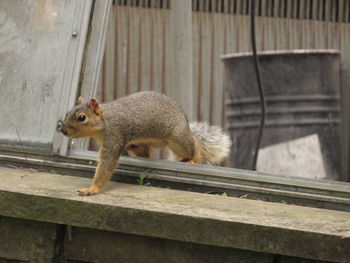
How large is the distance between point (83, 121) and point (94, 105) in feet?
0.27

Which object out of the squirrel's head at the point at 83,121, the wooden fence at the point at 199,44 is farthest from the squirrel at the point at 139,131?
the wooden fence at the point at 199,44

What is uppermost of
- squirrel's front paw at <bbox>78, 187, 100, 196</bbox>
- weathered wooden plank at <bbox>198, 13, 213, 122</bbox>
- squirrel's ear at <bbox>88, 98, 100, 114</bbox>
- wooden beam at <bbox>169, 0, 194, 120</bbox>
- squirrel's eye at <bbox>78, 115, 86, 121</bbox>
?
weathered wooden plank at <bbox>198, 13, 213, 122</bbox>

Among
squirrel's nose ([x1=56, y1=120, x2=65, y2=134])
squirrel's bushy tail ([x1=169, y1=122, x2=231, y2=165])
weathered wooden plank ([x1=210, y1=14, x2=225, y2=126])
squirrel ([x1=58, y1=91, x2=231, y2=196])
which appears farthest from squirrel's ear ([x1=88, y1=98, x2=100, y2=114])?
weathered wooden plank ([x1=210, y1=14, x2=225, y2=126])

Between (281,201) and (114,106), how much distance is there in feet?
2.90

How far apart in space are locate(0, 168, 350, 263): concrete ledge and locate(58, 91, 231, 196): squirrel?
0.49ft

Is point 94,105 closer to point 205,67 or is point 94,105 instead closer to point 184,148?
point 184,148

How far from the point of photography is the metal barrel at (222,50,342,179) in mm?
6609

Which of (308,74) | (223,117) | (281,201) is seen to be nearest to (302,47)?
(308,74)

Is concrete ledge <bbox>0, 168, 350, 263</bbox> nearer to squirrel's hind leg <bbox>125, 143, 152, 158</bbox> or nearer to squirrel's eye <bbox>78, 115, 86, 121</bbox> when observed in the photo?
squirrel's eye <bbox>78, 115, 86, 121</bbox>

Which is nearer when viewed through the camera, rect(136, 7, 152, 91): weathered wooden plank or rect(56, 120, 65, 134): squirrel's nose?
rect(56, 120, 65, 134): squirrel's nose

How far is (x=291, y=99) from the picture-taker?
668 centimetres

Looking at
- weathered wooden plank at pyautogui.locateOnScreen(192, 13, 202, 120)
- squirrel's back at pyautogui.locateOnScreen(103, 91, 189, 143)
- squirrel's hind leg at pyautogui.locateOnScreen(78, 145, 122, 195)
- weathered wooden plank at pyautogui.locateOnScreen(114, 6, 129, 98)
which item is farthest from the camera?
weathered wooden plank at pyautogui.locateOnScreen(192, 13, 202, 120)

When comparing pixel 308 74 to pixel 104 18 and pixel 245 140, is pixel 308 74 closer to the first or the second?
pixel 245 140

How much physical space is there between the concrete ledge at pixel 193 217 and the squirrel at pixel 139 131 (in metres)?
0.15
